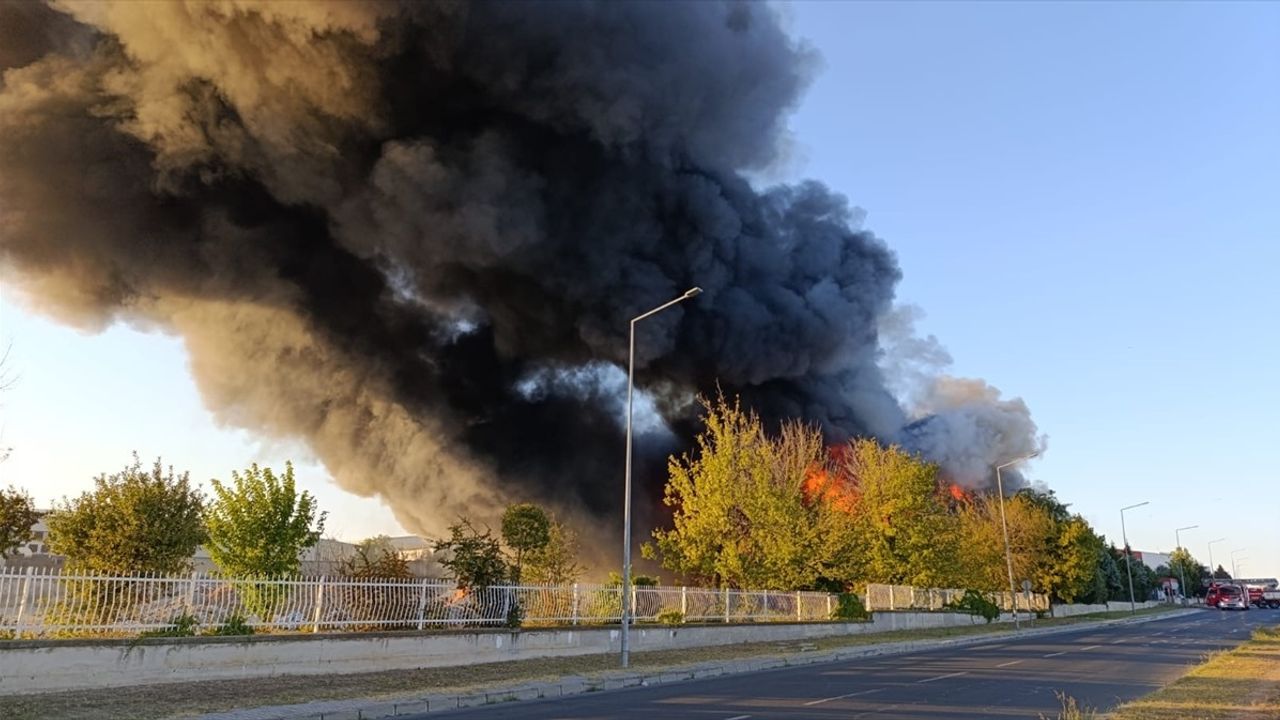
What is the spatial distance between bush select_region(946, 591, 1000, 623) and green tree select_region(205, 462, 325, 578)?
30.1 m

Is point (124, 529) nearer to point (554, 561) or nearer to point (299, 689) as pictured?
point (299, 689)

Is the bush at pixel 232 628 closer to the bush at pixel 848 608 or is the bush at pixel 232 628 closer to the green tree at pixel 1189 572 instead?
the bush at pixel 848 608

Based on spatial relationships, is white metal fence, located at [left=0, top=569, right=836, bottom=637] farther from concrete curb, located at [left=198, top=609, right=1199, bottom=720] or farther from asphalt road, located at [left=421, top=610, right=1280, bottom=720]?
asphalt road, located at [left=421, top=610, right=1280, bottom=720]

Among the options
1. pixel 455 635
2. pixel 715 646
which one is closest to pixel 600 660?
pixel 455 635

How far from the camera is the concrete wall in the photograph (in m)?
11.0

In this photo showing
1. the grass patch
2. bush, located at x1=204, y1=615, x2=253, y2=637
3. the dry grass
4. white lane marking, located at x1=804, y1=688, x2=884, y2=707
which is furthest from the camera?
bush, located at x1=204, y1=615, x2=253, y2=637

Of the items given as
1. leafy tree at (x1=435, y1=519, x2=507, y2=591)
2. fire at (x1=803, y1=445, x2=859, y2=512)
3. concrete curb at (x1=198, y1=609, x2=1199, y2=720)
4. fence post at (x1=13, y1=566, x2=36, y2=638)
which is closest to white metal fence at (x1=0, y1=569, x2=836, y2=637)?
fence post at (x1=13, y1=566, x2=36, y2=638)

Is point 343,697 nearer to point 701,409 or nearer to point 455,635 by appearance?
point 455,635

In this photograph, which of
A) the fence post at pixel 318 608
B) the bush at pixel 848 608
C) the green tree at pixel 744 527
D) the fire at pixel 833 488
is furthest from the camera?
the fire at pixel 833 488

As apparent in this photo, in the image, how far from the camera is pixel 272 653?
13.3 m

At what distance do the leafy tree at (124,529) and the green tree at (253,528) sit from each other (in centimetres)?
292

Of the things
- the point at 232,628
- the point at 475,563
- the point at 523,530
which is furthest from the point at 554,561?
the point at 232,628

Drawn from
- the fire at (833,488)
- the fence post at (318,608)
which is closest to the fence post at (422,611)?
the fence post at (318,608)

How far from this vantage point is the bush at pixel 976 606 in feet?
131
